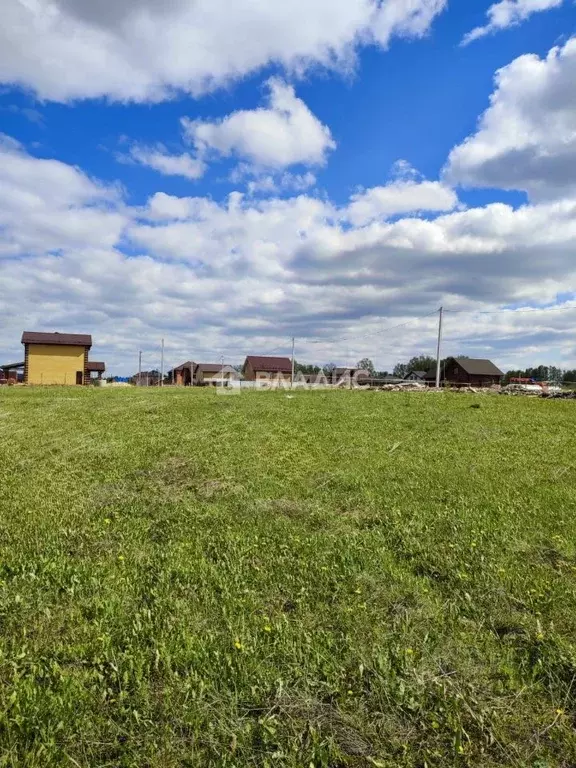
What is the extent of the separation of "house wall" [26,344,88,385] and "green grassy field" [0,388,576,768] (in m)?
34.9

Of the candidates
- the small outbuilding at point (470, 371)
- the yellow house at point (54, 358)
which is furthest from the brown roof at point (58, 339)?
the small outbuilding at point (470, 371)

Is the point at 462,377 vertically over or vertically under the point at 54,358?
under

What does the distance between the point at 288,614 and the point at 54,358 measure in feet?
133

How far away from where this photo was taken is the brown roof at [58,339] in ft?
127

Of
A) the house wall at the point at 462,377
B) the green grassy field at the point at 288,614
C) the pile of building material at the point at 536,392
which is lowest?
the green grassy field at the point at 288,614

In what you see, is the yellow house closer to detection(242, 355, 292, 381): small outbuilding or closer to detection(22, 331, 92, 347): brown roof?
detection(22, 331, 92, 347): brown roof

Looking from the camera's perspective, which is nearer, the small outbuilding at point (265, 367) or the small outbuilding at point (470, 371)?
the small outbuilding at point (470, 371)

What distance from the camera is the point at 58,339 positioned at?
3959 cm

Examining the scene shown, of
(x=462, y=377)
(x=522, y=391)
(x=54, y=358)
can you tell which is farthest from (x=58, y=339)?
(x=462, y=377)

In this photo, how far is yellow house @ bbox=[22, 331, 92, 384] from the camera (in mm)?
38625

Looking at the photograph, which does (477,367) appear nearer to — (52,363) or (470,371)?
(470,371)

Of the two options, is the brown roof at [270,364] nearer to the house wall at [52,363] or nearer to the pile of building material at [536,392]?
the house wall at [52,363]

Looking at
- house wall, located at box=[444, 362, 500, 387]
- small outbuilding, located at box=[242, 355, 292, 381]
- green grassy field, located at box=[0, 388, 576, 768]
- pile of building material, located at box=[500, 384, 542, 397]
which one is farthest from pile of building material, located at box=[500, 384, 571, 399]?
small outbuilding, located at box=[242, 355, 292, 381]

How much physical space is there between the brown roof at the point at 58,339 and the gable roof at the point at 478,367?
4487cm
